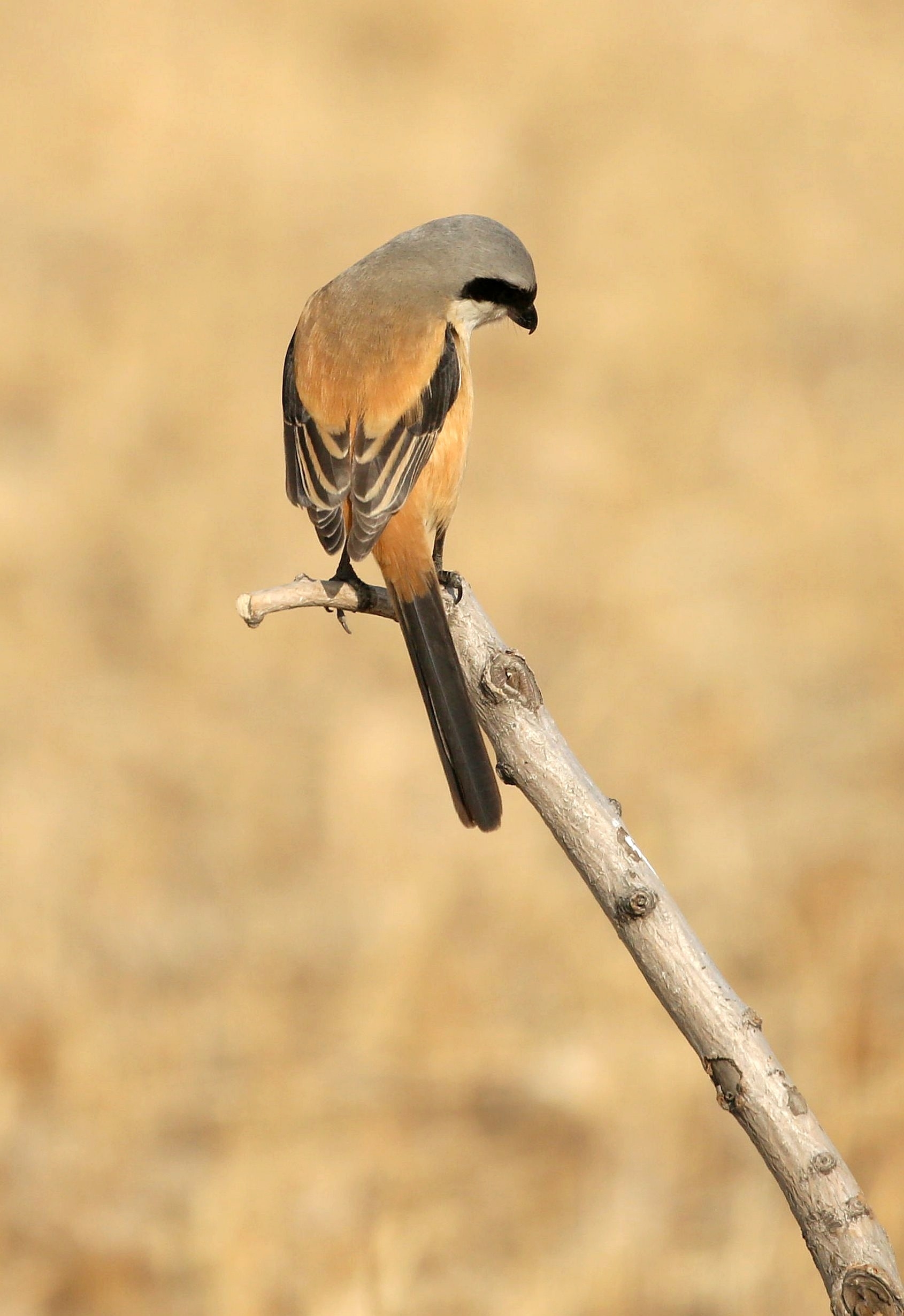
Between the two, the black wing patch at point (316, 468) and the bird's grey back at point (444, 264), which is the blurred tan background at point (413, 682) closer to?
the black wing patch at point (316, 468)

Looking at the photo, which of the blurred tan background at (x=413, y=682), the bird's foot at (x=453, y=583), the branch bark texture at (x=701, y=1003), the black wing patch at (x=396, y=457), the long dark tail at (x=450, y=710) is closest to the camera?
the branch bark texture at (x=701, y=1003)

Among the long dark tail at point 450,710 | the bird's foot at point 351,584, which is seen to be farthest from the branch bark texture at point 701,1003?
the bird's foot at point 351,584

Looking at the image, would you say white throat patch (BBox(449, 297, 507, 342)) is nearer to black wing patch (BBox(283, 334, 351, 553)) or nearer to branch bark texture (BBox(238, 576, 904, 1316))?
black wing patch (BBox(283, 334, 351, 553))

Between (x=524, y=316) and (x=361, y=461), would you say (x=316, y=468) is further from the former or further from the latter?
(x=524, y=316)

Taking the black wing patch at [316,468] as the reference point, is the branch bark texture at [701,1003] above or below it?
below

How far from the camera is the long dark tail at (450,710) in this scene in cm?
211

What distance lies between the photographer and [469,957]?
15.8 feet

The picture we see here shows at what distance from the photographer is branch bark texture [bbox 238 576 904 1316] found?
4.90 ft

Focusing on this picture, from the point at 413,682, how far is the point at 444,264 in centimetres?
355

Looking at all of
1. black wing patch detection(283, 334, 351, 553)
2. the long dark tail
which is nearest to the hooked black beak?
black wing patch detection(283, 334, 351, 553)

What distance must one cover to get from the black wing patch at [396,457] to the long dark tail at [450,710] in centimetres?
17

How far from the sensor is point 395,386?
265 centimetres

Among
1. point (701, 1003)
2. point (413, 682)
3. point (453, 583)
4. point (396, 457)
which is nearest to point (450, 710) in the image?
point (453, 583)

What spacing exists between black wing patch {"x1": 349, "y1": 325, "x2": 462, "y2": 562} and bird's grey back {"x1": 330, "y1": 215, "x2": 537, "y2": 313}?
8 cm
